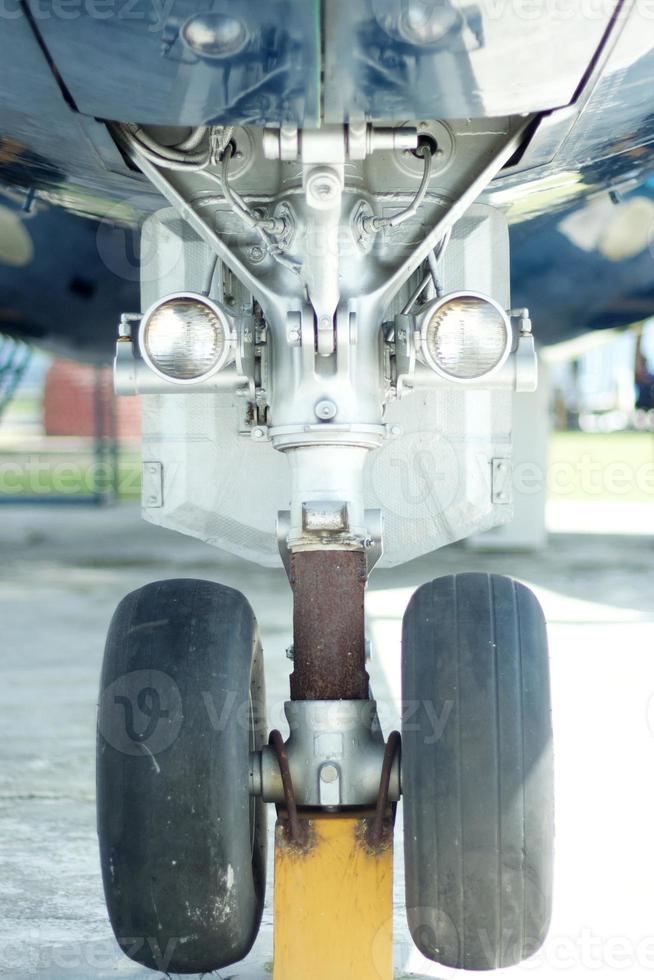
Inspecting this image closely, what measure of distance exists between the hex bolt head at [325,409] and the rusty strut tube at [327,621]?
211mm

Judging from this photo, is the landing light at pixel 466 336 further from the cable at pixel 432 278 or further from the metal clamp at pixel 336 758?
the metal clamp at pixel 336 758

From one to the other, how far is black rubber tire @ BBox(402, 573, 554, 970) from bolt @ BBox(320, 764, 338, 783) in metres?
0.11

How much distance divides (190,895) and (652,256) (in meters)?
2.68

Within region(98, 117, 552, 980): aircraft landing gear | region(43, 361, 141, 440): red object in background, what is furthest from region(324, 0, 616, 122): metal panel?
region(43, 361, 141, 440): red object in background

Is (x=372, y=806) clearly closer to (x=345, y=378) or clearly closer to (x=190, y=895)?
(x=190, y=895)

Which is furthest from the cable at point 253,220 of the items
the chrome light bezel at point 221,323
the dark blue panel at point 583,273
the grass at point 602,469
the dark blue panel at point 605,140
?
the grass at point 602,469

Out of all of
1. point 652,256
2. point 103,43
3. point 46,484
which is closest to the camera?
point 103,43

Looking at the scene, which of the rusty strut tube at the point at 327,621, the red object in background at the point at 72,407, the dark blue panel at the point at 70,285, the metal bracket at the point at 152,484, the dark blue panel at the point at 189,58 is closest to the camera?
the dark blue panel at the point at 189,58

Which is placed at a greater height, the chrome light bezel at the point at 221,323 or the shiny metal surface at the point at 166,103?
the shiny metal surface at the point at 166,103

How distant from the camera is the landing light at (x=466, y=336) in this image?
1.81 metres

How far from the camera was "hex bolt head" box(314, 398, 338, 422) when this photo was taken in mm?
1797

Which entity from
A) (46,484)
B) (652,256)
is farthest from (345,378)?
(46,484)

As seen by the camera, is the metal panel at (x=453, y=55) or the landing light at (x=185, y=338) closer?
the metal panel at (x=453, y=55)

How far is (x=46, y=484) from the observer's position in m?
→ 15.7
